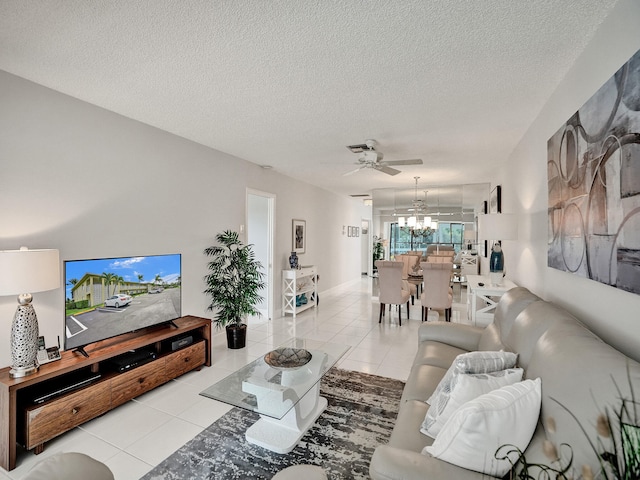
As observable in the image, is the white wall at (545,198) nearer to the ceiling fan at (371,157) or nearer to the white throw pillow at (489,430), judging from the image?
the white throw pillow at (489,430)

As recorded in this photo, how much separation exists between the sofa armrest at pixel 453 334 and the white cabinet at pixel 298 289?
3.06 m

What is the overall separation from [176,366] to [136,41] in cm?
270

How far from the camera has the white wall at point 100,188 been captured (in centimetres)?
235

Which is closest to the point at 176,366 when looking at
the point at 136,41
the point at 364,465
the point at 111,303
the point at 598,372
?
the point at 111,303

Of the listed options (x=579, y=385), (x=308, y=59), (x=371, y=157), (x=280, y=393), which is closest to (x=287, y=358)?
(x=280, y=393)

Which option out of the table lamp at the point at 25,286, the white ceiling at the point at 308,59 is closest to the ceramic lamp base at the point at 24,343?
the table lamp at the point at 25,286

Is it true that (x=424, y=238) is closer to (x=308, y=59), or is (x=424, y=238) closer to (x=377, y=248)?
(x=377, y=248)

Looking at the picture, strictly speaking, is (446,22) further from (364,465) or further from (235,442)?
(235,442)

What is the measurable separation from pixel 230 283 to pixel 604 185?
365 cm

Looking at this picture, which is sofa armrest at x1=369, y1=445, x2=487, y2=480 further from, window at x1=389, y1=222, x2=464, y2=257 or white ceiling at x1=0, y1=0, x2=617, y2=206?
window at x1=389, y1=222, x2=464, y2=257

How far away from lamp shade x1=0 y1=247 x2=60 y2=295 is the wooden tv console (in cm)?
59

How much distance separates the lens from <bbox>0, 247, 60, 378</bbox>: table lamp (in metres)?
1.98

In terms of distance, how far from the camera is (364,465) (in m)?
2.00

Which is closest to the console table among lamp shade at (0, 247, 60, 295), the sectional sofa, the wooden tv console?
the sectional sofa
